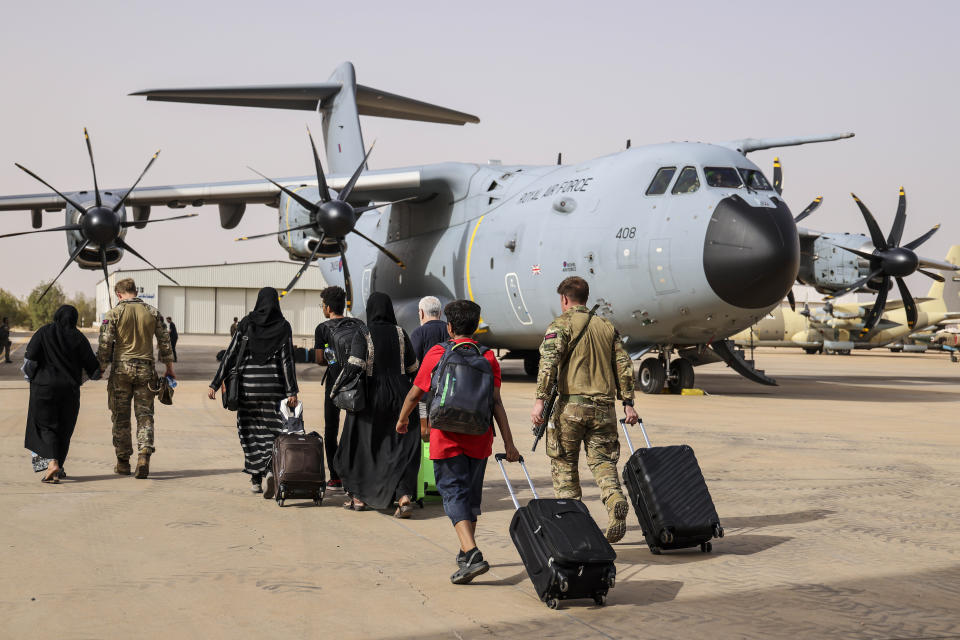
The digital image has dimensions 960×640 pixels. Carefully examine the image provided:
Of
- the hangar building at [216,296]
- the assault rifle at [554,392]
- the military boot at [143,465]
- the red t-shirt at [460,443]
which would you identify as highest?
the assault rifle at [554,392]

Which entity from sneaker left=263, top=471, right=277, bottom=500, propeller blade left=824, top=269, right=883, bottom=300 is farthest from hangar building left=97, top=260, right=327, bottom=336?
sneaker left=263, top=471, right=277, bottom=500

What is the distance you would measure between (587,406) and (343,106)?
66.3ft

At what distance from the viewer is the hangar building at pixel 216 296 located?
218 ft

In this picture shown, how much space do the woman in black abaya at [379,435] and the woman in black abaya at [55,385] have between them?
2.83 m

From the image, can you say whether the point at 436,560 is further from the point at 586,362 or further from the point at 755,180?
the point at 755,180

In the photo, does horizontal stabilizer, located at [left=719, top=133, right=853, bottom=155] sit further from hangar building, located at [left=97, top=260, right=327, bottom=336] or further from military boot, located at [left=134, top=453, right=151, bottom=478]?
hangar building, located at [left=97, top=260, right=327, bottom=336]

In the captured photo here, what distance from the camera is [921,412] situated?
15914 mm

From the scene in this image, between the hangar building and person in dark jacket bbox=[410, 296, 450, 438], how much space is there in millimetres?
58258

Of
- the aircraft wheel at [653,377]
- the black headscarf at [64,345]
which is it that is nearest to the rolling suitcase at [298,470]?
the black headscarf at [64,345]

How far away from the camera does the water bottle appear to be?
25.3 ft

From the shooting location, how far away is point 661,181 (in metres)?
15.9

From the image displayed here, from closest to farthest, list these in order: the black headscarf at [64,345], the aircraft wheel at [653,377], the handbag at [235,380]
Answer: the handbag at [235,380] < the black headscarf at [64,345] < the aircraft wheel at [653,377]

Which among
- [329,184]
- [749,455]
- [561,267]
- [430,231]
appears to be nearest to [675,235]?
[561,267]

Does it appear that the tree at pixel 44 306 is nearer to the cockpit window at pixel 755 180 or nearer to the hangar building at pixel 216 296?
the hangar building at pixel 216 296
